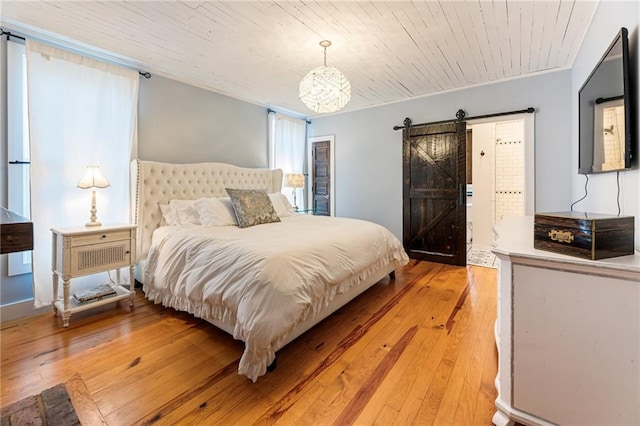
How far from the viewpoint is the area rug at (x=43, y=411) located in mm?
1354

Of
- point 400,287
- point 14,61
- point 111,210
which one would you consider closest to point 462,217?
point 400,287

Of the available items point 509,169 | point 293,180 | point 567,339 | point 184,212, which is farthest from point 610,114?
point 509,169

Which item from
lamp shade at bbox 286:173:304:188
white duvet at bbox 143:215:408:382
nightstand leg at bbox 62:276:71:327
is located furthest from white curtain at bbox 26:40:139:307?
lamp shade at bbox 286:173:304:188

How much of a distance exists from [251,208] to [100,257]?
1.40 meters

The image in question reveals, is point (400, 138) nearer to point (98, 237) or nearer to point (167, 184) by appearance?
point (167, 184)

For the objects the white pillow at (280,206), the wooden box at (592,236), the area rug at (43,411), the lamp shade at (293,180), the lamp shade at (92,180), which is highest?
the lamp shade at (293,180)

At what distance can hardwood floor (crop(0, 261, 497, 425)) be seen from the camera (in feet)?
4.67

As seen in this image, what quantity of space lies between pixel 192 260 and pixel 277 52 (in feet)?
7.14

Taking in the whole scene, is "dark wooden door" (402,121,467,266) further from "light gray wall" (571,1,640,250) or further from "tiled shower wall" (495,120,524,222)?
"tiled shower wall" (495,120,524,222)

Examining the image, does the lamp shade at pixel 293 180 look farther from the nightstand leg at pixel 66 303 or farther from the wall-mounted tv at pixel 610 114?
the wall-mounted tv at pixel 610 114

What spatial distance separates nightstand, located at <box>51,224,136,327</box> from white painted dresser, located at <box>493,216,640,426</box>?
293 cm

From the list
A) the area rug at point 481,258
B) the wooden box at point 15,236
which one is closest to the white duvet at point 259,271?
the wooden box at point 15,236

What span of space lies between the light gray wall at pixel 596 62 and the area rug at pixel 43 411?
2964mm

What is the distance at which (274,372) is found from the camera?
174 cm
